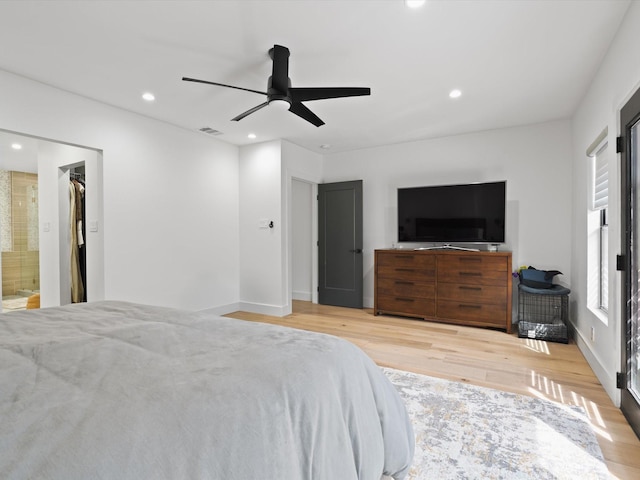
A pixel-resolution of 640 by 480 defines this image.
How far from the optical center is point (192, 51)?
101 inches

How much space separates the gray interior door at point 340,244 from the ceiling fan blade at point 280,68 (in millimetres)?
2879

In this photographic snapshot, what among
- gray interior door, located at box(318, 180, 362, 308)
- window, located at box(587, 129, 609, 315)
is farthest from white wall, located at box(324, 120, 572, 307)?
window, located at box(587, 129, 609, 315)

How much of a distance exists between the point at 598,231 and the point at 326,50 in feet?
9.61

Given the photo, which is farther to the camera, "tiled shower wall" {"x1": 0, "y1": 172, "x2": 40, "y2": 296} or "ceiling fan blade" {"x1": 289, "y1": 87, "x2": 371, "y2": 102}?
"tiled shower wall" {"x1": 0, "y1": 172, "x2": 40, "y2": 296}

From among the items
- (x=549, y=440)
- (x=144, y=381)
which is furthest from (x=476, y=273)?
(x=144, y=381)

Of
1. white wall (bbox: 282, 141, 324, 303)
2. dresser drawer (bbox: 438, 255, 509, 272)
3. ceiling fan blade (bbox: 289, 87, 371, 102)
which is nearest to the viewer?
ceiling fan blade (bbox: 289, 87, 371, 102)

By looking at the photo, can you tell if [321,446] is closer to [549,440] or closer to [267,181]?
[549,440]

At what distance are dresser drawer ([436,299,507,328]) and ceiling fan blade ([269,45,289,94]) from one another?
321 centimetres

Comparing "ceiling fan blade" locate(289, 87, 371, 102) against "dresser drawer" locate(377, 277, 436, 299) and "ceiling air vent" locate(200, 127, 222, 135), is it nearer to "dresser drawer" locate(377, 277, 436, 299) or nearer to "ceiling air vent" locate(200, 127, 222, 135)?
"ceiling air vent" locate(200, 127, 222, 135)

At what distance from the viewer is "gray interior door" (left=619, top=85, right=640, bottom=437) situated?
78.5 inches

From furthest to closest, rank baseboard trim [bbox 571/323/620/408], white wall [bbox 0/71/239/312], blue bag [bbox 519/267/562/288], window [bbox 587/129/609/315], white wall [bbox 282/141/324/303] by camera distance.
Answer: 1. white wall [bbox 282/141/324/303]
2. blue bag [bbox 519/267/562/288]
3. white wall [bbox 0/71/239/312]
4. window [bbox 587/129/609/315]
5. baseboard trim [bbox 571/323/620/408]

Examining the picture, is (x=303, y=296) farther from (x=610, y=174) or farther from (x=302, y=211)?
(x=610, y=174)

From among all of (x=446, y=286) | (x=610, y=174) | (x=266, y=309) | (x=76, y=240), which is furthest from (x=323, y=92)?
(x=76, y=240)

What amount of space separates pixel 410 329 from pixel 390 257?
1030 mm
